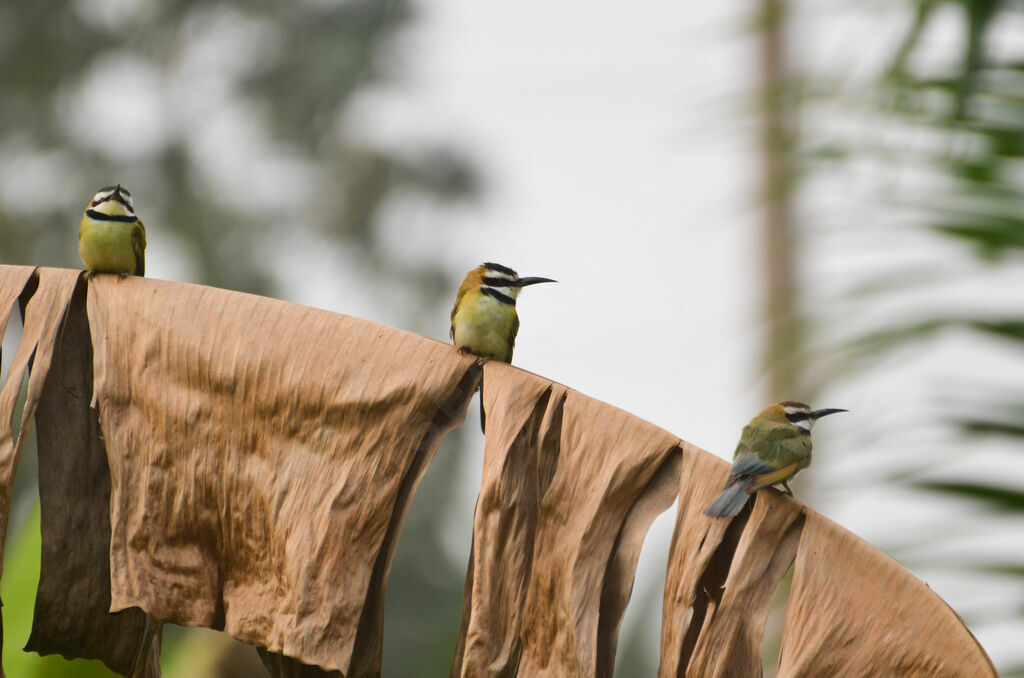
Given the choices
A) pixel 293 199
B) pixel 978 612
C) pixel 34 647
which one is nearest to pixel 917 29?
pixel 978 612

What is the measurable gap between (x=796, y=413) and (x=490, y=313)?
1.25m

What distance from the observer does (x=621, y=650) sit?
25.0 ft

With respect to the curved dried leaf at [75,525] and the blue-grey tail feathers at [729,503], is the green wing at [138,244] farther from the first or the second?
the blue-grey tail feathers at [729,503]

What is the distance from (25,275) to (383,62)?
43.1 ft

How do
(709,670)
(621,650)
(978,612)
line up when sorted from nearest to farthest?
(709,670) → (978,612) → (621,650)

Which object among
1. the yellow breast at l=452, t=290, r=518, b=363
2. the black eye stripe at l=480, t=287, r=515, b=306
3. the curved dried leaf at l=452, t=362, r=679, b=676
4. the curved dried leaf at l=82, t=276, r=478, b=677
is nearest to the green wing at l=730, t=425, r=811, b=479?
the curved dried leaf at l=452, t=362, r=679, b=676

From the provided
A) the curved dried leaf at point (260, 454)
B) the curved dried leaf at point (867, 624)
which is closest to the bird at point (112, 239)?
the curved dried leaf at point (260, 454)

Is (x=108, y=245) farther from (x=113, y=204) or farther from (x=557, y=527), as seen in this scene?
(x=557, y=527)

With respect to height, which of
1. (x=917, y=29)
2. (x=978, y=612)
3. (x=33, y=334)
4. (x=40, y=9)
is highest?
(x=40, y=9)

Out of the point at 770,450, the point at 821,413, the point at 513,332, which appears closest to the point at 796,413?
the point at 821,413

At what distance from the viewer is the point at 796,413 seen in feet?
11.9

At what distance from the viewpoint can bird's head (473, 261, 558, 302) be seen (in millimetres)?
4465

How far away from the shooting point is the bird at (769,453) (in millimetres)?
2820

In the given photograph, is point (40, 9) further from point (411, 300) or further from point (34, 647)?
point (34, 647)
